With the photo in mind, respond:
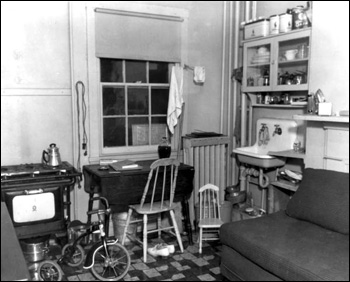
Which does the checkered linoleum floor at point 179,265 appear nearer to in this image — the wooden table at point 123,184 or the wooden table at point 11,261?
the wooden table at point 123,184

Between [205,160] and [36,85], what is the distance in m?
1.26

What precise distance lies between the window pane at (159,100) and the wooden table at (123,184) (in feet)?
1.46

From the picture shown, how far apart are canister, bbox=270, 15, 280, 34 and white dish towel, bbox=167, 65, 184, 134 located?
679mm

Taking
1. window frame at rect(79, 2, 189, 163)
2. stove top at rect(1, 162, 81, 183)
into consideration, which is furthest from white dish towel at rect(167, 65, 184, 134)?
stove top at rect(1, 162, 81, 183)

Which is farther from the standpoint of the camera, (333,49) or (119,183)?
(119,183)

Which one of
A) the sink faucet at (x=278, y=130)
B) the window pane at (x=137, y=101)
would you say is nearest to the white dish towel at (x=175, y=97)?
the window pane at (x=137, y=101)

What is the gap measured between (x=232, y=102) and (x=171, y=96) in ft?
1.91

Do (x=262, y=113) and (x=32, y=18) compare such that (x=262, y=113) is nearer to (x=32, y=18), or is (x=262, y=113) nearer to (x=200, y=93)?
(x=200, y=93)

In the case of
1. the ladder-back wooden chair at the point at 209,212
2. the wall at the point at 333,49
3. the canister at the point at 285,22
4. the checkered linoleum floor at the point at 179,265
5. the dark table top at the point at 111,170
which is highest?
the canister at the point at 285,22

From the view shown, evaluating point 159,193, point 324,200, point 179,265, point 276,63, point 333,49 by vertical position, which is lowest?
point 179,265

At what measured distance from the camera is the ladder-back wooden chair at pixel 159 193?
228 centimetres

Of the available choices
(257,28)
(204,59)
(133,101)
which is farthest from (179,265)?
(257,28)

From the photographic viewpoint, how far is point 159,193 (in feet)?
7.88

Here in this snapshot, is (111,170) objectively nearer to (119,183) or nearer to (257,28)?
(119,183)
